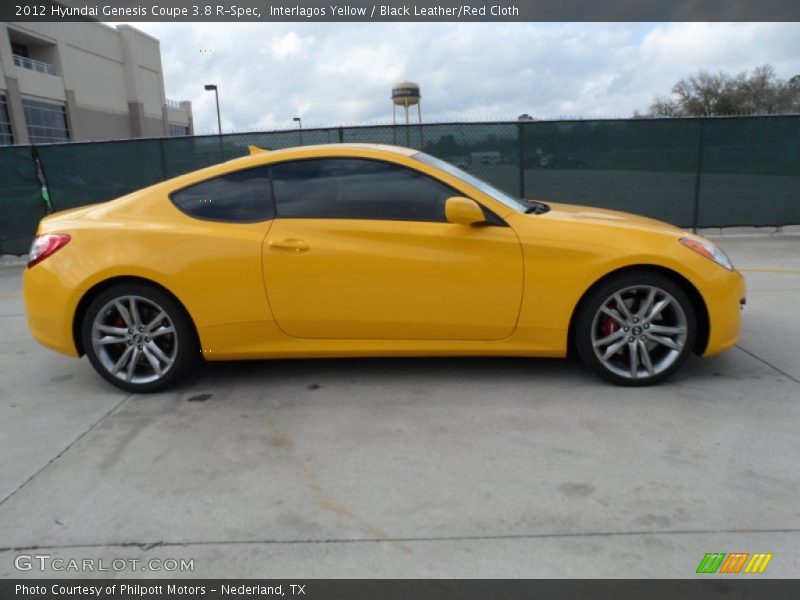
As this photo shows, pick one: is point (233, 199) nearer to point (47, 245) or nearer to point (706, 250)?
point (47, 245)

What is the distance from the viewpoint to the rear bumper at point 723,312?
3.82 meters

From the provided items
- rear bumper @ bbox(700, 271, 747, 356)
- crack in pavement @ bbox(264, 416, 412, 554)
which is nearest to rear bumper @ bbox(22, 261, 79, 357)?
crack in pavement @ bbox(264, 416, 412, 554)

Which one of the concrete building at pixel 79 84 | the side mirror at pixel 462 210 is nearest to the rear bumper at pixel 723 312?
the side mirror at pixel 462 210

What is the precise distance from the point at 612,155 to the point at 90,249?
776 centimetres

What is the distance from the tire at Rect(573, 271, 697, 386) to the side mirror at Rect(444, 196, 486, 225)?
2.81ft

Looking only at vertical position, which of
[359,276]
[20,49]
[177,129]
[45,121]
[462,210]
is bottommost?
[359,276]

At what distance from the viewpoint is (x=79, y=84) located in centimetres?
4925

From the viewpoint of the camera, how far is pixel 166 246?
397 centimetres

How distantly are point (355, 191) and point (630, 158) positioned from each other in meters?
6.80

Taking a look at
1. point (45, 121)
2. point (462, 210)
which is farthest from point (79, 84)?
point (462, 210)

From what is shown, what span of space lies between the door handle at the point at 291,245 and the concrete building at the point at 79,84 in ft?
141

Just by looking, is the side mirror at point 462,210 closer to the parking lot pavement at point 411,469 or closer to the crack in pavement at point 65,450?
the parking lot pavement at point 411,469
